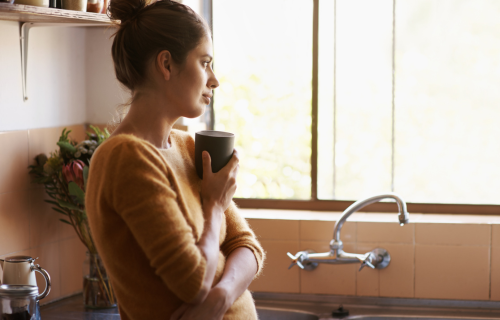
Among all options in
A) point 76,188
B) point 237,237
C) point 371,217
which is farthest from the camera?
point 371,217

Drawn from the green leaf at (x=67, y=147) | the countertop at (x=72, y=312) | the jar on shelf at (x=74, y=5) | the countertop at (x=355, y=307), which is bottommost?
the countertop at (x=355, y=307)

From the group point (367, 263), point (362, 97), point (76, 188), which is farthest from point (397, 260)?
point (76, 188)

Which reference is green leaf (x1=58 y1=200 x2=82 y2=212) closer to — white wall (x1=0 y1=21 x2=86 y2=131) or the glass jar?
white wall (x1=0 y1=21 x2=86 y2=131)

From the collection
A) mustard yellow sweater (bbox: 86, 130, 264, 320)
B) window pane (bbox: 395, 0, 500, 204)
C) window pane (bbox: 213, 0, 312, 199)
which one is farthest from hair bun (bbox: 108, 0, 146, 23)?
window pane (bbox: 395, 0, 500, 204)

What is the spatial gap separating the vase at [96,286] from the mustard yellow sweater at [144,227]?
0.88 metres

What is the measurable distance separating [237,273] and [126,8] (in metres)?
0.52

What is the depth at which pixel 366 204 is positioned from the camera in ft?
5.90

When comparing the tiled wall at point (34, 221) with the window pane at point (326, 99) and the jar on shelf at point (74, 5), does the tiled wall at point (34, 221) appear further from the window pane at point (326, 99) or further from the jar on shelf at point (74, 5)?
the window pane at point (326, 99)

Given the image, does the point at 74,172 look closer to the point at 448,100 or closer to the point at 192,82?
the point at 192,82

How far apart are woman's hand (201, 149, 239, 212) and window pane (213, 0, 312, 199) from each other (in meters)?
1.19

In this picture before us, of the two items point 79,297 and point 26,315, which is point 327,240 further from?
point 26,315

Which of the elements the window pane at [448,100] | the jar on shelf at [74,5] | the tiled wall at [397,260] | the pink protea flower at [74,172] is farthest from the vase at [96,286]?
the window pane at [448,100]

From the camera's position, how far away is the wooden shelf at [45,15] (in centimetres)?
132

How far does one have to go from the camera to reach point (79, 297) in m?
1.93
